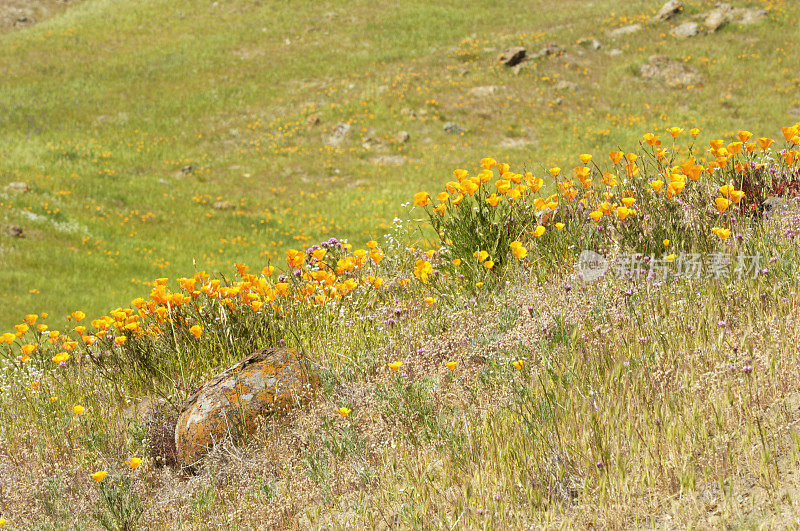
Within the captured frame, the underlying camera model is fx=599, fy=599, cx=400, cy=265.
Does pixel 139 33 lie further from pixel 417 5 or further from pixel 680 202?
pixel 680 202

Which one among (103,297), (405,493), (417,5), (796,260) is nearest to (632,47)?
(417,5)

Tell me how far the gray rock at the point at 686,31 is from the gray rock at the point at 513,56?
7217 mm

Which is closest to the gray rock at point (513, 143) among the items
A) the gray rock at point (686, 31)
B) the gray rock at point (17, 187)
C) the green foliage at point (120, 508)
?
the gray rock at point (686, 31)

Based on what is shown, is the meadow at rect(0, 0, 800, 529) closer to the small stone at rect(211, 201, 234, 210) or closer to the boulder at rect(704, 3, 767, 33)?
the small stone at rect(211, 201, 234, 210)

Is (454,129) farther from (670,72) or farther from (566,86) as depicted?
(670,72)

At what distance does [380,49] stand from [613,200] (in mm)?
29440

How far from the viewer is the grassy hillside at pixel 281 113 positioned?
14.5 meters

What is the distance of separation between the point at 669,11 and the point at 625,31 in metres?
2.63

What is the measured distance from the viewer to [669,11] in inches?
1166

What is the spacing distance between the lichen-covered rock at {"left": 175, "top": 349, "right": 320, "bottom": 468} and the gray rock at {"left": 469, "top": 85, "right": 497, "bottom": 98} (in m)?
23.0

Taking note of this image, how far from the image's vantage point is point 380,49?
32.6 metres

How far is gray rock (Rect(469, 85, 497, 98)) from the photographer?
25266mm

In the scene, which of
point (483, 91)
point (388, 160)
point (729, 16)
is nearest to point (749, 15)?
point (729, 16)

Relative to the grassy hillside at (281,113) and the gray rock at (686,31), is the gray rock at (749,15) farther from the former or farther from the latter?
the gray rock at (686,31)
